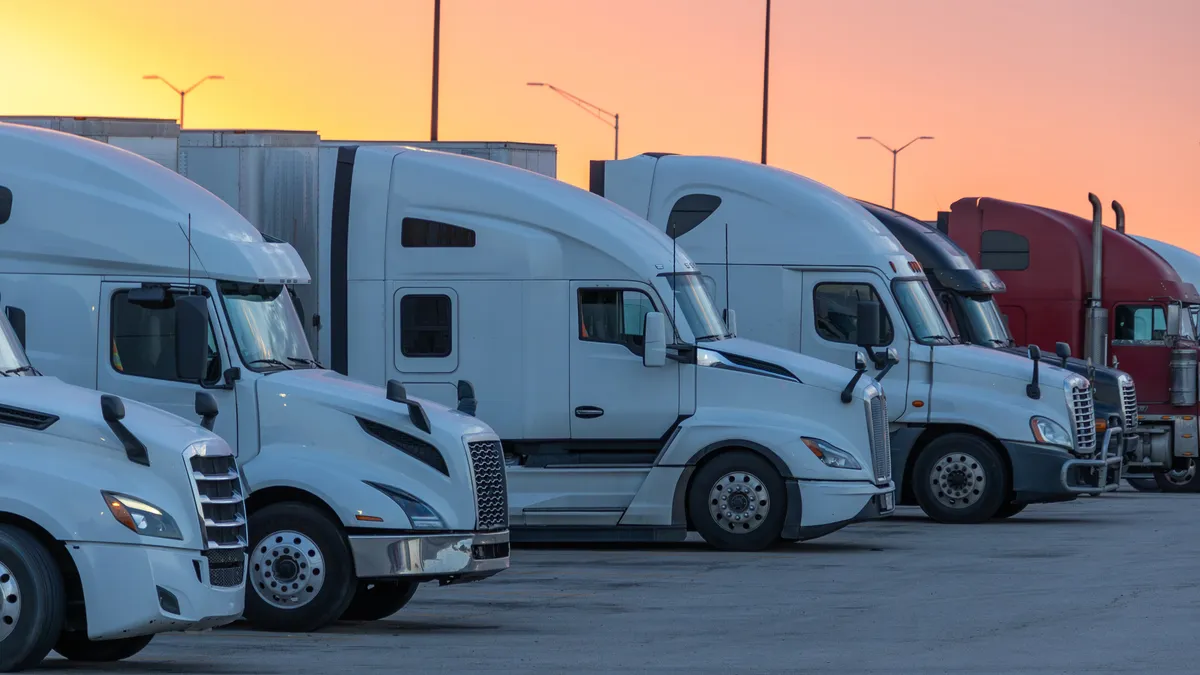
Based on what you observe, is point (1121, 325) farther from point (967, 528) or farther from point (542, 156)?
point (542, 156)

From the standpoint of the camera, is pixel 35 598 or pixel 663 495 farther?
pixel 663 495

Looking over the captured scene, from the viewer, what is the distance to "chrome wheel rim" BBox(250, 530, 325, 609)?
1388cm

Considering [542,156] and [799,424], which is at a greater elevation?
[542,156]

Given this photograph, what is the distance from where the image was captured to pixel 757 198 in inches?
928

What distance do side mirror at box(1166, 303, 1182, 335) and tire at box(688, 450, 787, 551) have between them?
40.3 ft

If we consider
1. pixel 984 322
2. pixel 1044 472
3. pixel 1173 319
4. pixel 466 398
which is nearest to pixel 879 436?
pixel 1044 472

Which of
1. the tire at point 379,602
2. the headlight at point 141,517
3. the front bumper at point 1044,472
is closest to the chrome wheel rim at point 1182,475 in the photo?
the front bumper at point 1044,472

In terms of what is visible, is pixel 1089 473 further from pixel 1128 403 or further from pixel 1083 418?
pixel 1128 403

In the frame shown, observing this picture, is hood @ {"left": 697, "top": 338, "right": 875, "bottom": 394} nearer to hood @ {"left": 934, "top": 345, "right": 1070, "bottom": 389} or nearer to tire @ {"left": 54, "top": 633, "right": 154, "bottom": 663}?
hood @ {"left": 934, "top": 345, "right": 1070, "bottom": 389}

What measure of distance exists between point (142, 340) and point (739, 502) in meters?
7.29

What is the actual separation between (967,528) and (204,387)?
11.6 metres

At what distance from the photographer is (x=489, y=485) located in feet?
47.3

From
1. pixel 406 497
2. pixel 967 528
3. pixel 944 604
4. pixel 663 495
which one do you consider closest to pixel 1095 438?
pixel 967 528

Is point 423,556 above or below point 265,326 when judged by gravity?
below
